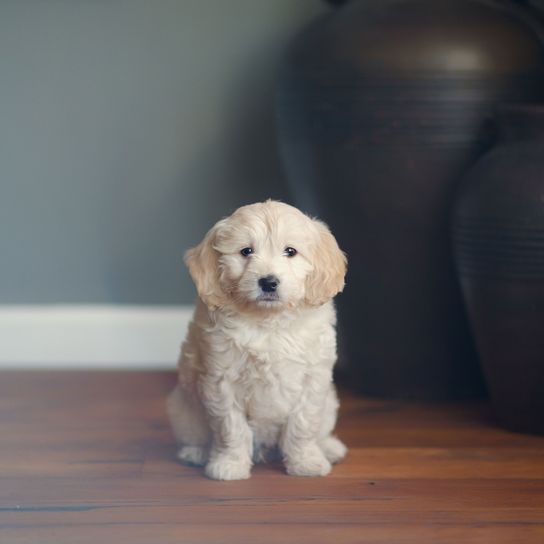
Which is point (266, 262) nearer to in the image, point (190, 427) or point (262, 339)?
point (262, 339)

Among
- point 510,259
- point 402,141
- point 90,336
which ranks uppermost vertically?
point 402,141

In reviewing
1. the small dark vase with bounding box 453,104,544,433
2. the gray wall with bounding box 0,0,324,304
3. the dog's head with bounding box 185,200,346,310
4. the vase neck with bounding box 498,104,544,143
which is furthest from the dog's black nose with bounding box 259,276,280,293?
the gray wall with bounding box 0,0,324,304

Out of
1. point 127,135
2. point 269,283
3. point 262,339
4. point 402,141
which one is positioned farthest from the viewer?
point 127,135

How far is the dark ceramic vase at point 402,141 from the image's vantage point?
2236 millimetres

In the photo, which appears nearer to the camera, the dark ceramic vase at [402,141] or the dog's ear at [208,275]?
the dog's ear at [208,275]

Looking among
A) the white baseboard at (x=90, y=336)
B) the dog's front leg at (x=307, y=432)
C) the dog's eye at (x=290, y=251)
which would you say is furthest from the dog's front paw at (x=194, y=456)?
the white baseboard at (x=90, y=336)

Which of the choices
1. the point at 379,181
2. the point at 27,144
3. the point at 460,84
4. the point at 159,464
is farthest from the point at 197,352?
the point at 27,144

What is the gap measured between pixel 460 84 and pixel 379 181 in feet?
0.88

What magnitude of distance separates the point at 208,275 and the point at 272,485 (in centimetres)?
40

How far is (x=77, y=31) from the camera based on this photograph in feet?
8.58

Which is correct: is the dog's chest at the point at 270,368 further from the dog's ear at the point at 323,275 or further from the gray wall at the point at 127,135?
the gray wall at the point at 127,135

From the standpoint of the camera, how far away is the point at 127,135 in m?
2.68

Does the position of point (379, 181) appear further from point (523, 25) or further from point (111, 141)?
point (111, 141)

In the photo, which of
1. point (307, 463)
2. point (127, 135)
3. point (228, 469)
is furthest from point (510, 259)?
point (127, 135)
